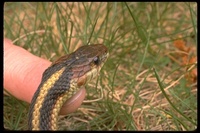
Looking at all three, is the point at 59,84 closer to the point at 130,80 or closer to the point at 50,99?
the point at 50,99

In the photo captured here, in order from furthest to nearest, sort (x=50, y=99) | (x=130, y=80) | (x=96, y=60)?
1. (x=130, y=80)
2. (x=96, y=60)
3. (x=50, y=99)

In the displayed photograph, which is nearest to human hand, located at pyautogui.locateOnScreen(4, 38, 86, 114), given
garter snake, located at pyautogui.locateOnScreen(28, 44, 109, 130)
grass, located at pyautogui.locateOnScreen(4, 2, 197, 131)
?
garter snake, located at pyautogui.locateOnScreen(28, 44, 109, 130)

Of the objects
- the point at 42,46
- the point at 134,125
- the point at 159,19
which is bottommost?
the point at 134,125

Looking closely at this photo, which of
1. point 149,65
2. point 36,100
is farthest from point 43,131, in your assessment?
point 149,65

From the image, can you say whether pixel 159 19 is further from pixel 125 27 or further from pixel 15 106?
pixel 15 106

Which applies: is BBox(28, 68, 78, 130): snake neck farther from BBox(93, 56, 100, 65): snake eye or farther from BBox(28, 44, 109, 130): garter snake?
BBox(93, 56, 100, 65): snake eye

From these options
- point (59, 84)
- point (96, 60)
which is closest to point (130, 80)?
point (96, 60)
